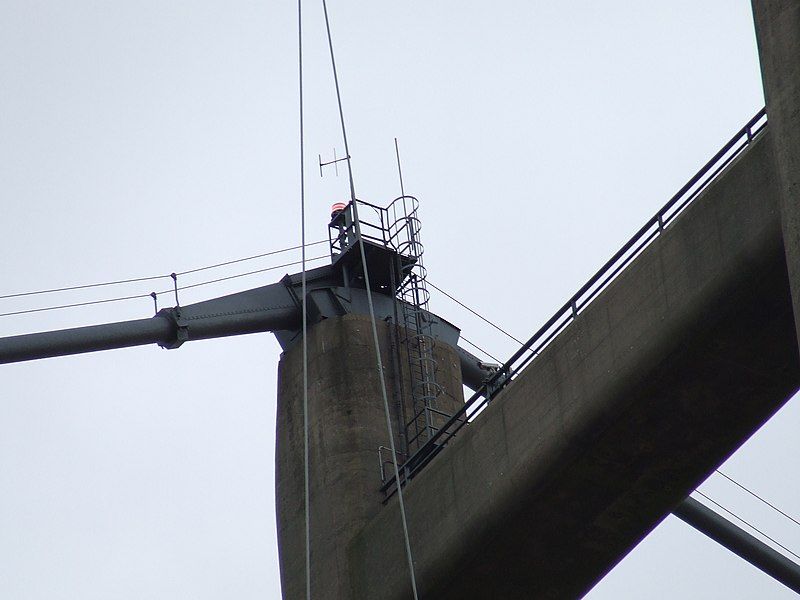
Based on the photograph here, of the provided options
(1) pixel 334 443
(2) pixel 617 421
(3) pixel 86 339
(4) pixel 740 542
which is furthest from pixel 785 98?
(3) pixel 86 339

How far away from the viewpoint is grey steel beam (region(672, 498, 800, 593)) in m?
20.5

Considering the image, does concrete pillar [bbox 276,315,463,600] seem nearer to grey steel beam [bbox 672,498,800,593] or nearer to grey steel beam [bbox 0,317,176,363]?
grey steel beam [bbox 0,317,176,363]

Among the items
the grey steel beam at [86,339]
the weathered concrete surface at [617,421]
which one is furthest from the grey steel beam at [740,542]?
the grey steel beam at [86,339]

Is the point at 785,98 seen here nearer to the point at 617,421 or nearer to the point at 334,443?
the point at 617,421

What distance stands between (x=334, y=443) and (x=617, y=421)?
5673 millimetres

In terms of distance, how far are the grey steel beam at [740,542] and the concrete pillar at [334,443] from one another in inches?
163

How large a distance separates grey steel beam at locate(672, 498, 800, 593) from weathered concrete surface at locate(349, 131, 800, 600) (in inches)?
110

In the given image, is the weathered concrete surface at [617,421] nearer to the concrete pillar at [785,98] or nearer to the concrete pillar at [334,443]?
the concrete pillar at [334,443]

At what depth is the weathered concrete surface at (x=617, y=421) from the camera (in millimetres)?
14656

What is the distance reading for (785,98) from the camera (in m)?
11.0

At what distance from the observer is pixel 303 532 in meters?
20.6

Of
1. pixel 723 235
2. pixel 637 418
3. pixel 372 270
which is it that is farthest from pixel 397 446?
pixel 723 235

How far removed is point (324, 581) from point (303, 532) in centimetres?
97

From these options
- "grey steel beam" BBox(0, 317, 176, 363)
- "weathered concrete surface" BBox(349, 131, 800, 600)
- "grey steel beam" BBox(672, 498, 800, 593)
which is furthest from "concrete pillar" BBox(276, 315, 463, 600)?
"grey steel beam" BBox(672, 498, 800, 593)
